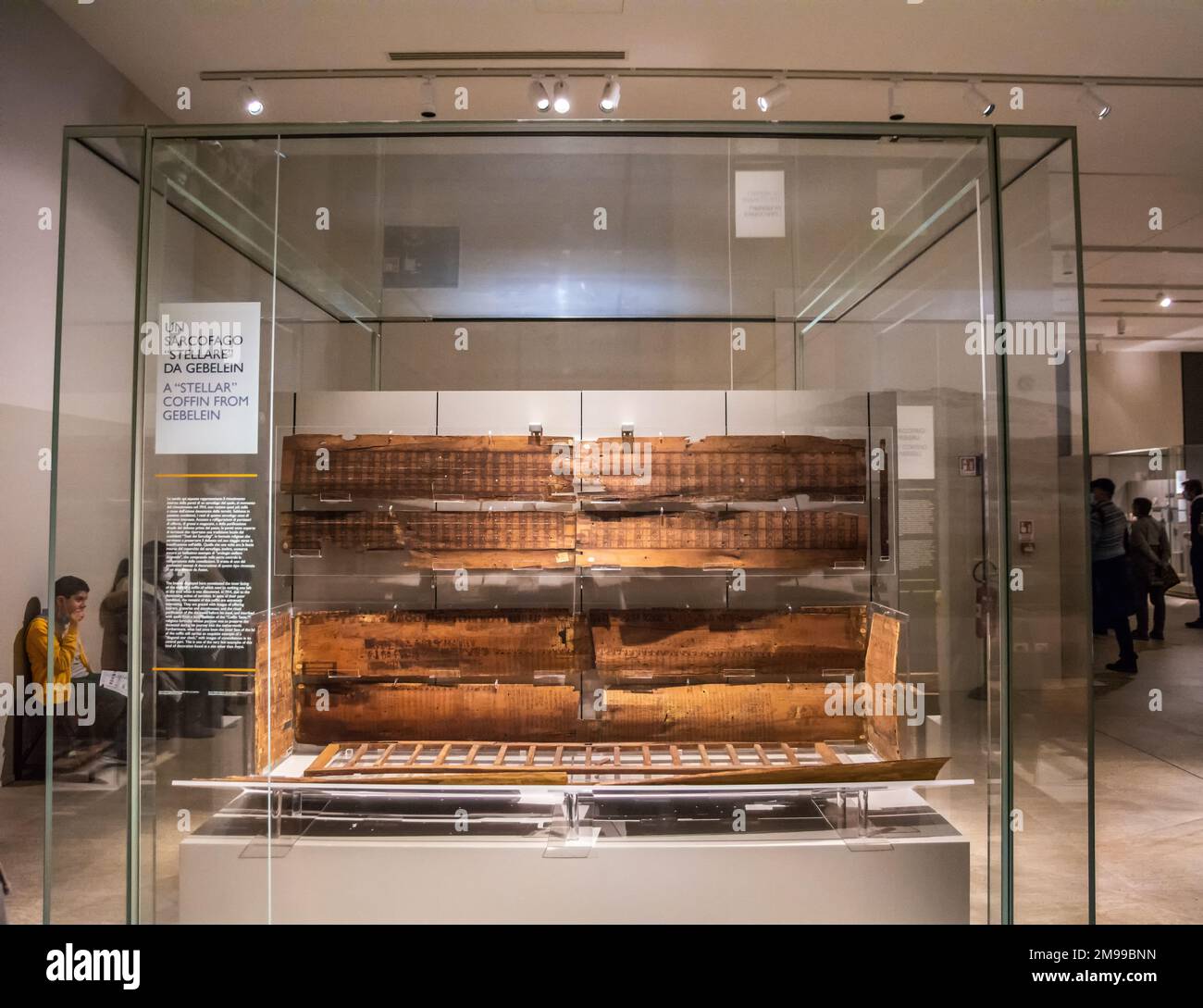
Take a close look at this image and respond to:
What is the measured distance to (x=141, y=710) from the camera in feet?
7.43


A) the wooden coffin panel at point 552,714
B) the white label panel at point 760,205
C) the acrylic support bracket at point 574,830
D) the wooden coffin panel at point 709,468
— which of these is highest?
the white label panel at point 760,205

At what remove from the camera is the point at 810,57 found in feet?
10.4

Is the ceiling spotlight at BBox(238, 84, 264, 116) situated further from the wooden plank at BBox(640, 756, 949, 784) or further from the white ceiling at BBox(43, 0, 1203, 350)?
the wooden plank at BBox(640, 756, 949, 784)

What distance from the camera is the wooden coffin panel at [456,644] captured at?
2.49m

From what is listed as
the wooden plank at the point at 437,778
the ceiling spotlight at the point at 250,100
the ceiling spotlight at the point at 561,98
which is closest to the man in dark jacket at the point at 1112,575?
the wooden plank at the point at 437,778

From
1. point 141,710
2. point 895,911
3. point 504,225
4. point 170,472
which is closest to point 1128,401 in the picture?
point 895,911

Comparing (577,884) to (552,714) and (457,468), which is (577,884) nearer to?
(552,714)

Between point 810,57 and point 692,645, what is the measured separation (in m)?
2.46

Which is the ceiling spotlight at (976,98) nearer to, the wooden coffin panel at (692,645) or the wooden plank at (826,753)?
the wooden coffin panel at (692,645)

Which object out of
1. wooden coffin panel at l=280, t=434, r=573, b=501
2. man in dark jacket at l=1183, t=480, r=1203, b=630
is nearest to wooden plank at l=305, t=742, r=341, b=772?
wooden coffin panel at l=280, t=434, r=573, b=501

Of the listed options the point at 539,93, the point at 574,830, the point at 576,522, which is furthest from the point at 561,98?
the point at 574,830

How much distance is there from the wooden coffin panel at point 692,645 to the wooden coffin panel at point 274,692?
0.96m

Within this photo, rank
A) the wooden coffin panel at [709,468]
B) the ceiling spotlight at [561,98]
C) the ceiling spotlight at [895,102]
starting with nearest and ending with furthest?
1. the wooden coffin panel at [709,468]
2. the ceiling spotlight at [561,98]
3. the ceiling spotlight at [895,102]

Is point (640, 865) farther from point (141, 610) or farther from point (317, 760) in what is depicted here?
point (141, 610)
